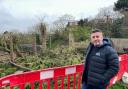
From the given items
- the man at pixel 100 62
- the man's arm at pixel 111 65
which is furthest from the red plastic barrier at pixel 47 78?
the man's arm at pixel 111 65

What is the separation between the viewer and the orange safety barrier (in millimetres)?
5461

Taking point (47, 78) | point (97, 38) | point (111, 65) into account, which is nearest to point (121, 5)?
point (47, 78)

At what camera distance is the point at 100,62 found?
18.3 ft

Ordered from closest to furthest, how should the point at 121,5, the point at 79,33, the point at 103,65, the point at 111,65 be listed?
the point at 111,65 < the point at 103,65 < the point at 79,33 < the point at 121,5

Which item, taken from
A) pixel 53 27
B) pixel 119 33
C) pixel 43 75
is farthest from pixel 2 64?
pixel 119 33

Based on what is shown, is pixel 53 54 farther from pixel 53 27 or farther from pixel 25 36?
pixel 53 27

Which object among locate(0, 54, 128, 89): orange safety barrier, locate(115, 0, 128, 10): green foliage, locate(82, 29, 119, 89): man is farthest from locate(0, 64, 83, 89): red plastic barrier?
locate(115, 0, 128, 10): green foliage

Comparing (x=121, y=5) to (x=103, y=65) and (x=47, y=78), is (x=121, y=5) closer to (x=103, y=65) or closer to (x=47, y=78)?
(x=47, y=78)

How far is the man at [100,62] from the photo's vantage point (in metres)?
5.41

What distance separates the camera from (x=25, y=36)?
1859 cm

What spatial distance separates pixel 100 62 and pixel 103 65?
0.08 meters

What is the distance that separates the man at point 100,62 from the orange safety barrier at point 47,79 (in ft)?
3.36

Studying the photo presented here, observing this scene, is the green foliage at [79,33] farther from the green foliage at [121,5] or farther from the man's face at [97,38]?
the man's face at [97,38]

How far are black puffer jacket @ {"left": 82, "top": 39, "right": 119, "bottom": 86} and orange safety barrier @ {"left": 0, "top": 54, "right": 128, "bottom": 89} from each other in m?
1.04
